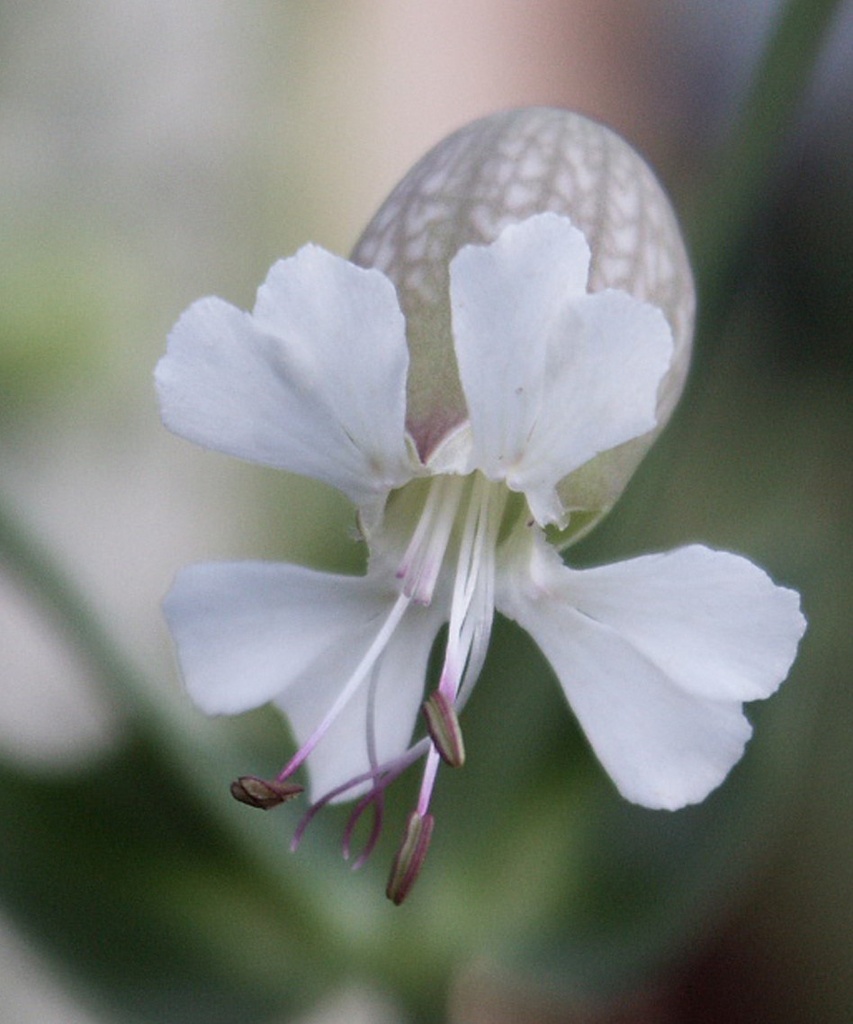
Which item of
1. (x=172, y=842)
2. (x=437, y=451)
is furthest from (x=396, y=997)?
(x=437, y=451)

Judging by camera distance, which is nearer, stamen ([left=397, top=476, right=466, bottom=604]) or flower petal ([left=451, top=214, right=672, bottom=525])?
flower petal ([left=451, top=214, right=672, bottom=525])

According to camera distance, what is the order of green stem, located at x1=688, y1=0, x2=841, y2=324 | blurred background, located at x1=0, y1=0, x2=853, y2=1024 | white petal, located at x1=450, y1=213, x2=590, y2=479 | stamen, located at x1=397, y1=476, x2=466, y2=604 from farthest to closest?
blurred background, located at x1=0, y1=0, x2=853, y2=1024 < green stem, located at x1=688, y1=0, x2=841, y2=324 < stamen, located at x1=397, y1=476, x2=466, y2=604 < white petal, located at x1=450, y1=213, x2=590, y2=479

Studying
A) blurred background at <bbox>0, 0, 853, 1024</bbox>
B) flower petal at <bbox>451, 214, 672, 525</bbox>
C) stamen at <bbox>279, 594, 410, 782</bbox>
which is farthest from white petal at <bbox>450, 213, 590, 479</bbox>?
blurred background at <bbox>0, 0, 853, 1024</bbox>

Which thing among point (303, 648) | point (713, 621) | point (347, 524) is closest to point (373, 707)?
point (303, 648)

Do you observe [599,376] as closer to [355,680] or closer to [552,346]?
[552,346]

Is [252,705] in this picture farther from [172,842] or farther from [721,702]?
[172,842]

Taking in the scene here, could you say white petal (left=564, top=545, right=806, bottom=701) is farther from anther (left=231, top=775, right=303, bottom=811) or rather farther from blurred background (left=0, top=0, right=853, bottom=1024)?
blurred background (left=0, top=0, right=853, bottom=1024)

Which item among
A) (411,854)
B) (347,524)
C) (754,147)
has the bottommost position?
(347,524)

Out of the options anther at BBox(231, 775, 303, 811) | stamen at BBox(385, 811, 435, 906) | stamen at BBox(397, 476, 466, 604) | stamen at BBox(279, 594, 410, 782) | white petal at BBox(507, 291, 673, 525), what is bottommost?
stamen at BBox(385, 811, 435, 906)
